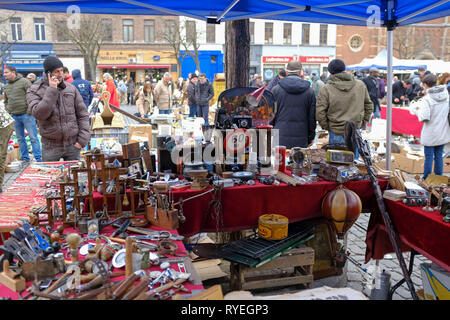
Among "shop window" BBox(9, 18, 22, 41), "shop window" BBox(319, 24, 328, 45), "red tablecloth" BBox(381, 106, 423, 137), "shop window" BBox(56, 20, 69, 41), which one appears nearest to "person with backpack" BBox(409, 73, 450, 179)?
"red tablecloth" BBox(381, 106, 423, 137)

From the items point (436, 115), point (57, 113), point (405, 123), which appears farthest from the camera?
point (405, 123)

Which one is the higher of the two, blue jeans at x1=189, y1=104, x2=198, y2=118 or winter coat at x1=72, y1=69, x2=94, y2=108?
winter coat at x1=72, y1=69, x2=94, y2=108

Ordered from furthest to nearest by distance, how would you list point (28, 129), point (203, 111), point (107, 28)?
point (107, 28) → point (203, 111) → point (28, 129)

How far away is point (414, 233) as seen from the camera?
2.96m

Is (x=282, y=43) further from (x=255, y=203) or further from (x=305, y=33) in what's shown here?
(x=255, y=203)

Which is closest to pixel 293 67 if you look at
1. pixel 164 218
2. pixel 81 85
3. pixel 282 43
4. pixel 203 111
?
pixel 164 218

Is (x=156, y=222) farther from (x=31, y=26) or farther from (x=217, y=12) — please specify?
(x=31, y=26)

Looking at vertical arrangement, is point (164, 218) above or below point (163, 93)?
below

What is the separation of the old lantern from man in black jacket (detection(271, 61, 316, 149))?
1.68 meters

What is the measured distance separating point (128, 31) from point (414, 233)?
30439mm

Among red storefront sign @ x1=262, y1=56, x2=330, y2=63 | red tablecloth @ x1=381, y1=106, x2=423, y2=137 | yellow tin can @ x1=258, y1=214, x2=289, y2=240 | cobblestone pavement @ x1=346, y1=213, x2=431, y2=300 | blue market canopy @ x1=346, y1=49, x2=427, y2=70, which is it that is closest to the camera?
yellow tin can @ x1=258, y1=214, x2=289, y2=240

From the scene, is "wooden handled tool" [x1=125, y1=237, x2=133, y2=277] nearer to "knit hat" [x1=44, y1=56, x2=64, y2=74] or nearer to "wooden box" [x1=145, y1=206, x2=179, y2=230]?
"wooden box" [x1=145, y1=206, x2=179, y2=230]

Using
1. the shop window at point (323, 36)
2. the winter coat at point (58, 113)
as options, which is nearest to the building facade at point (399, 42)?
the shop window at point (323, 36)

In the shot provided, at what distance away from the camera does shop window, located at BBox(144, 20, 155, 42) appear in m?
30.0
